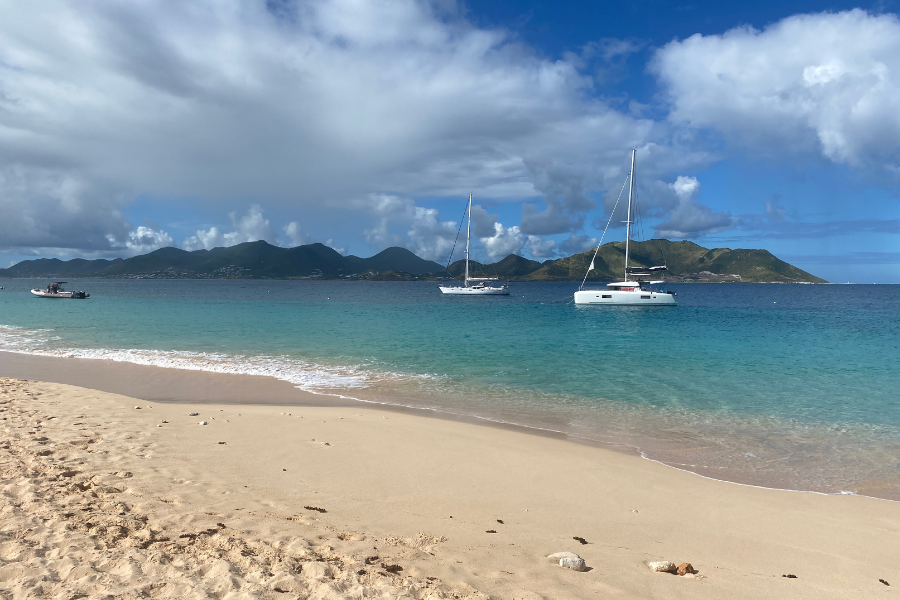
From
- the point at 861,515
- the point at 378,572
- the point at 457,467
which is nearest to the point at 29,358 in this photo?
the point at 457,467

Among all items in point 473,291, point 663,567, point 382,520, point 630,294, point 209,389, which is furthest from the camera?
point 473,291

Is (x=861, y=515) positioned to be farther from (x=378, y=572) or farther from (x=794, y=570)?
(x=378, y=572)

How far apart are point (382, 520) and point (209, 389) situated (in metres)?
13.3

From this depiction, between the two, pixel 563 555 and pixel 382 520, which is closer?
pixel 563 555

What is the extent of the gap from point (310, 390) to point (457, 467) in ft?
32.1

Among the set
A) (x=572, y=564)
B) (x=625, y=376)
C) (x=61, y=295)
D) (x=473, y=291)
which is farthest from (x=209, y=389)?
(x=473, y=291)

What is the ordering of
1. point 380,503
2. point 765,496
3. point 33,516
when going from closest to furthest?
1. point 33,516
2. point 380,503
3. point 765,496

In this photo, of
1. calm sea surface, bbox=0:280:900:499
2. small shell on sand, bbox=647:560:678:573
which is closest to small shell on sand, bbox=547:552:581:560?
small shell on sand, bbox=647:560:678:573

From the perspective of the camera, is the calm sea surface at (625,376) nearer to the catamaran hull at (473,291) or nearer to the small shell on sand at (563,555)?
the small shell on sand at (563,555)

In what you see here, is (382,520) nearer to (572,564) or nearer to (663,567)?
(572,564)

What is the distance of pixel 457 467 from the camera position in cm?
965

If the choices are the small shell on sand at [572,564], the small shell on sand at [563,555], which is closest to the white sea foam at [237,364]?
the small shell on sand at [563,555]

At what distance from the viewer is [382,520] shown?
6875 millimetres

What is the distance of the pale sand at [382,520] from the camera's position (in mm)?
4906
